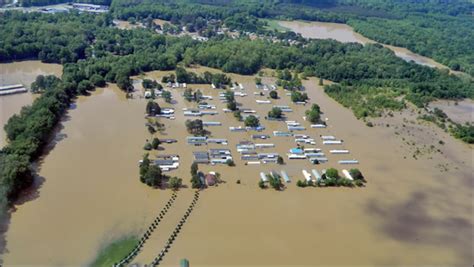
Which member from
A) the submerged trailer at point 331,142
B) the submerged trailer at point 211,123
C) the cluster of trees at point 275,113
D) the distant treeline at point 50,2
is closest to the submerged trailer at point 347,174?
the submerged trailer at point 331,142

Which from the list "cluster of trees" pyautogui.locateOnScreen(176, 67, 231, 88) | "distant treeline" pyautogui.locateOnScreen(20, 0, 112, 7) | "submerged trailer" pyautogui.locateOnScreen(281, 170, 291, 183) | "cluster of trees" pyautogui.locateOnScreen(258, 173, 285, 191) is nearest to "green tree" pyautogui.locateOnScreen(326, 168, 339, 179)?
"submerged trailer" pyautogui.locateOnScreen(281, 170, 291, 183)

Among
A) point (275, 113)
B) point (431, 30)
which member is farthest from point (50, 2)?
point (431, 30)

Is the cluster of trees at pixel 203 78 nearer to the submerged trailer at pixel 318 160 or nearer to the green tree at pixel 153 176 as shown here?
the submerged trailer at pixel 318 160

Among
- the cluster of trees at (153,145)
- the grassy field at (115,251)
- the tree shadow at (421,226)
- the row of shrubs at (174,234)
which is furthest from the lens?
the cluster of trees at (153,145)

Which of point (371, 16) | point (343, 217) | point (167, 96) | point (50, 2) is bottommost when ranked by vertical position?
point (343, 217)

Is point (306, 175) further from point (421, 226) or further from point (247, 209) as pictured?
point (421, 226)

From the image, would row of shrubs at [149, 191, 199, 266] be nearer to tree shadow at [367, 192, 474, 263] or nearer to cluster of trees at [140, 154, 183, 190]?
cluster of trees at [140, 154, 183, 190]

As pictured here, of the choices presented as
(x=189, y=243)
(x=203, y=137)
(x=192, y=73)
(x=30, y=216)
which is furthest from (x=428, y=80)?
(x=30, y=216)
